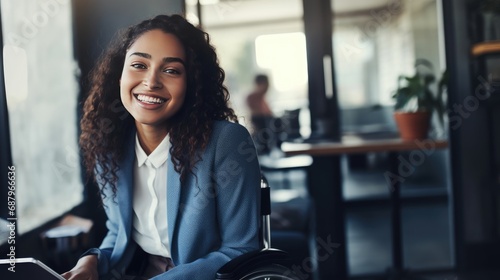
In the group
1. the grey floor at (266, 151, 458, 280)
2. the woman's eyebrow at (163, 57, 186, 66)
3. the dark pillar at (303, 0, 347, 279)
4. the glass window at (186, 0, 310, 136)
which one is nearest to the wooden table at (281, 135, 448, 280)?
the dark pillar at (303, 0, 347, 279)

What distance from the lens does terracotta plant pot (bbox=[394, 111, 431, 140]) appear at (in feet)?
11.5

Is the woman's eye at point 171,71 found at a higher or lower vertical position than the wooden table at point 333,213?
higher

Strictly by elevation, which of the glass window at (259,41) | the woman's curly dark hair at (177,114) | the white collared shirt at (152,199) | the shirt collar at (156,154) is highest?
the glass window at (259,41)

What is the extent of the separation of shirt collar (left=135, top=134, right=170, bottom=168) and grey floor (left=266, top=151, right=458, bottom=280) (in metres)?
2.69

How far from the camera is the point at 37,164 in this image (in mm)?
2787

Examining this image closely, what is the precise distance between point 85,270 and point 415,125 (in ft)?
7.33

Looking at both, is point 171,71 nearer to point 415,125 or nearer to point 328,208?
point 415,125

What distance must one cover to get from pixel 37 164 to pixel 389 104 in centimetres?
369

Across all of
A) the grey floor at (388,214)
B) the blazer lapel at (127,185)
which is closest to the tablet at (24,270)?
the blazer lapel at (127,185)

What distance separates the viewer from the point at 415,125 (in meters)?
3.51

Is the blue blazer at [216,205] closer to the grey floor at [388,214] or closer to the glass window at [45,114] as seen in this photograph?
the glass window at [45,114]

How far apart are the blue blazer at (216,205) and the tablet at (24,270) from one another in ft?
1.12

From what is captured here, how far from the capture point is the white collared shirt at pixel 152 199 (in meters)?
1.95

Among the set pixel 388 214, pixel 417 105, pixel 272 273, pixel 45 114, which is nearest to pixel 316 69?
pixel 417 105
